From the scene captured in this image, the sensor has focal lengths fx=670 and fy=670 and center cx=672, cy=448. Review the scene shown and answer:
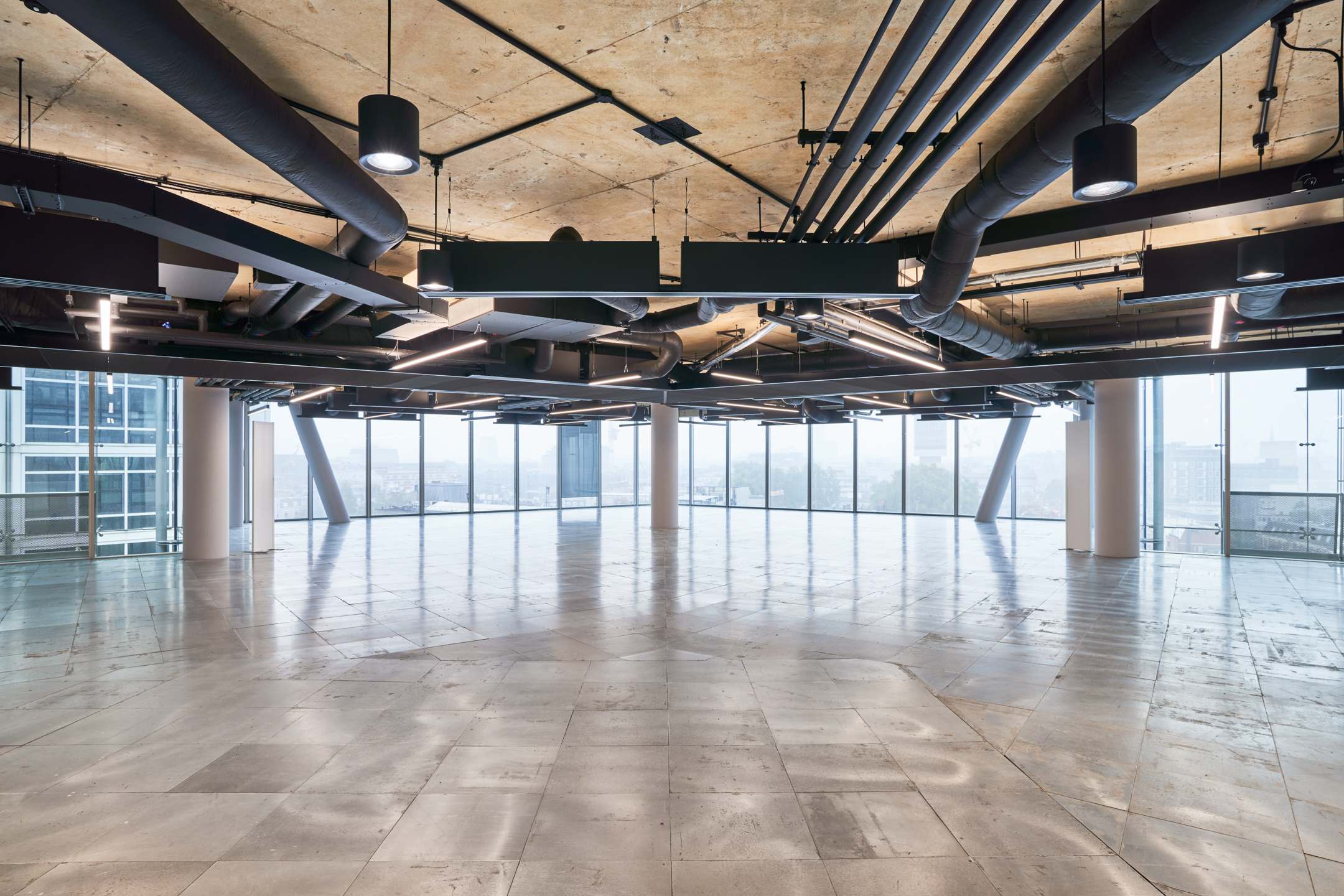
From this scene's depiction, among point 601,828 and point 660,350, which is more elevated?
point 660,350

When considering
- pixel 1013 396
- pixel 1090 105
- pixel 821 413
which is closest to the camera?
pixel 1090 105

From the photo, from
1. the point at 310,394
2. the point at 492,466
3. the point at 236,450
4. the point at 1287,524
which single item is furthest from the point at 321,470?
the point at 1287,524

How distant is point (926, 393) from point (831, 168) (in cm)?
1457

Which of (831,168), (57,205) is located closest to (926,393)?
(831,168)

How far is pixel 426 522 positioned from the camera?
22734mm

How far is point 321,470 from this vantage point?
21656 millimetres

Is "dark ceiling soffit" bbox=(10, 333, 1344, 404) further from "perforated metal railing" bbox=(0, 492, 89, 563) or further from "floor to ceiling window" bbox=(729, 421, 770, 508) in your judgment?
"floor to ceiling window" bbox=(729, 421, 770, 508)

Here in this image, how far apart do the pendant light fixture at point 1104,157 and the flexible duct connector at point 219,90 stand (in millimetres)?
3945

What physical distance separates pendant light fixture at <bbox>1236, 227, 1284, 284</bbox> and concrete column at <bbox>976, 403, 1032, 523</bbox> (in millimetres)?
17252

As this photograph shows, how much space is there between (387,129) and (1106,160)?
3606mm

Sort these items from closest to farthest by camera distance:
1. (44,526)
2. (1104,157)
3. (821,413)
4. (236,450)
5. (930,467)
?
(1104,157) < (44,526) < (236,450) < (821,413) < (930,467)

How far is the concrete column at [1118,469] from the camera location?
1434cm

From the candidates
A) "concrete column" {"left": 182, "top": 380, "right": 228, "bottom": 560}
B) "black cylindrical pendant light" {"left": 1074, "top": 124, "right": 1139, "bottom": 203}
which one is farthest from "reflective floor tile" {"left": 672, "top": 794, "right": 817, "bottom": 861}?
"concrete column" {"left": 182, "top": 380, "right": 228, "bottom": 560}

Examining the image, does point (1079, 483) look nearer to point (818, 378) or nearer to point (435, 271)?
point (818, 378)
